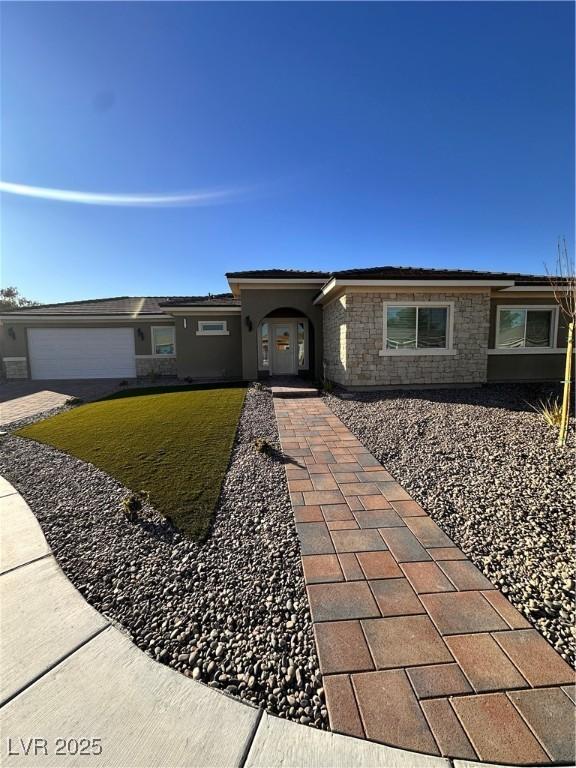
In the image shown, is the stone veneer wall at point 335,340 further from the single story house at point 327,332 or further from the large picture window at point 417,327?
the large picture window at point 417,327

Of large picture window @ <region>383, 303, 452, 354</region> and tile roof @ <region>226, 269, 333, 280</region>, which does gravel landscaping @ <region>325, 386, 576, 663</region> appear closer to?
large picture window @ <region>383, 303, 452, 354</region>

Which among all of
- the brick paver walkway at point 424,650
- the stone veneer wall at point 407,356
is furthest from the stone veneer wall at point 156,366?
the brick paver walkway at point 424,650

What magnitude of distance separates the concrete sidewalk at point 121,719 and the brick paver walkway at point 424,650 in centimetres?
17

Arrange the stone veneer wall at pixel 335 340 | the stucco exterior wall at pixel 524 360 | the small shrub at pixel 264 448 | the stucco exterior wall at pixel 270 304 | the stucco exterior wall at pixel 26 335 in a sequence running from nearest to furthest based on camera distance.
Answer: the small shrub at pixel 264 448, the stone veneer wall at pixel 335 340, the stucco exterior wall at pixel 524 360, the stucco exterior wall at pixel 270 304, the stucco exterior wall at pixel 26 335

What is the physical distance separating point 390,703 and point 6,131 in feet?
35.3

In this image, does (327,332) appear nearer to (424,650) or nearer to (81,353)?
(424,650)

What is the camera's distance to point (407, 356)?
9820mm

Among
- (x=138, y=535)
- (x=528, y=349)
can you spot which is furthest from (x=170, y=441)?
(x=528, y=349)

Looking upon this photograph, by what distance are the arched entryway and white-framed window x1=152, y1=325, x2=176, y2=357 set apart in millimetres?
5247

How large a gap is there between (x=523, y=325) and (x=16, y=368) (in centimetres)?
2245

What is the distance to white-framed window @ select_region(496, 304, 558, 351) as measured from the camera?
1120cm

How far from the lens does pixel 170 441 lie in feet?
19.1

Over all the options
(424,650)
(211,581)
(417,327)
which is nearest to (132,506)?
(211,581)

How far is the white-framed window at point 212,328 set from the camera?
1474 cm
